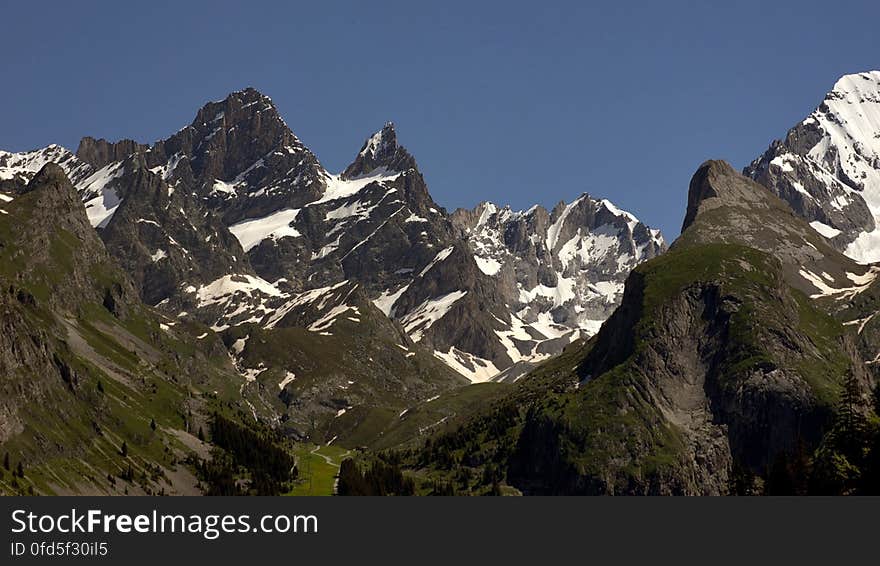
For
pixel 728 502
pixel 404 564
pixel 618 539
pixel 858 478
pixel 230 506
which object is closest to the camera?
pixel 404 564

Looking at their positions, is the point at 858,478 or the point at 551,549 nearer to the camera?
the point at 551,549

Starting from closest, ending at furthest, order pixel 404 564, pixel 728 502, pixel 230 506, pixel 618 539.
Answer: pixel 404 564 < pixel 618 539 < pixel 230 506 < pixel 728 502

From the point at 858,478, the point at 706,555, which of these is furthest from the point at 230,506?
the point at 858,478

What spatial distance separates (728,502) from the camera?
540ft

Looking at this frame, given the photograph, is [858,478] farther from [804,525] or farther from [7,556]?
[7,556]

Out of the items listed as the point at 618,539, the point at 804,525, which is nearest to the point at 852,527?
the point at 804,525

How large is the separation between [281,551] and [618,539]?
36245mm

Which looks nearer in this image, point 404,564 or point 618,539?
point 404,564

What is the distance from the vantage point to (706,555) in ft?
424

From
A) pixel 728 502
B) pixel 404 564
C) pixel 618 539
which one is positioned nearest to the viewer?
pixel 404 564

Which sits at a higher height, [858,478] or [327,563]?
[858,478]

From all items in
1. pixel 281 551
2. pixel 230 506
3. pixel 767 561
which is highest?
pixel 230 506

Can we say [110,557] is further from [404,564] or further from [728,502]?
[728,502]

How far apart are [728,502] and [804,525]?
18385 mm
